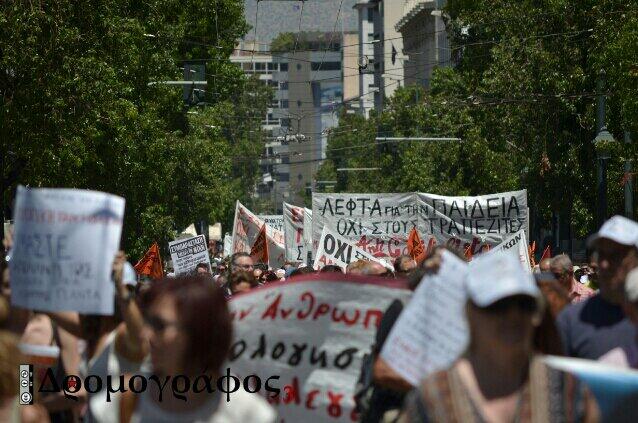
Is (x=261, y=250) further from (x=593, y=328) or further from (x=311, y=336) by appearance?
(x=593, y=328)

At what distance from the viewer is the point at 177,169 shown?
4350cm

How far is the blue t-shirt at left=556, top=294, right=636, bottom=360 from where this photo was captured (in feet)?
19.7

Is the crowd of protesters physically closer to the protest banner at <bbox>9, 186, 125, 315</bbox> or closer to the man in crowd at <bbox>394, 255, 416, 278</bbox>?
the protest banner at <bbox>9, 186, 125, 315</bbox>

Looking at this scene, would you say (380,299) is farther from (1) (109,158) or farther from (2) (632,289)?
(1) (109,158)

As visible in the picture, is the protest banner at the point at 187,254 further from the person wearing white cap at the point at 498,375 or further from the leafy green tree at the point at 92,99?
the person wearing white cap at the point at 498,375

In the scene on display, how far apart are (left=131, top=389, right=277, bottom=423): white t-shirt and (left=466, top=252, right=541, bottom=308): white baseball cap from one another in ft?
2.49

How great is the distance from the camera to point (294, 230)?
113 ft

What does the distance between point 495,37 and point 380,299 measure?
115 ft

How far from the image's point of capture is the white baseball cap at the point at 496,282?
4113mm

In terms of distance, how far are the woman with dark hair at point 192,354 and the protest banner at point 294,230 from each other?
96.8 ft

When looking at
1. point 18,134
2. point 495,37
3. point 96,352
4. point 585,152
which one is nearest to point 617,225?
point 96,352

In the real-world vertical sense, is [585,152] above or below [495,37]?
below

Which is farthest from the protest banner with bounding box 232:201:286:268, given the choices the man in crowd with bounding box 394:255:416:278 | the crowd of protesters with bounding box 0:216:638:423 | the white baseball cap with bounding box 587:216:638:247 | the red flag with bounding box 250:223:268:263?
the crowd of protesters with bounding box 0:216:638:423

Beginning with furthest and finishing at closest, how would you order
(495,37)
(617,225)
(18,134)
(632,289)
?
(495,37), (18,134), (617,225), (632,289)
